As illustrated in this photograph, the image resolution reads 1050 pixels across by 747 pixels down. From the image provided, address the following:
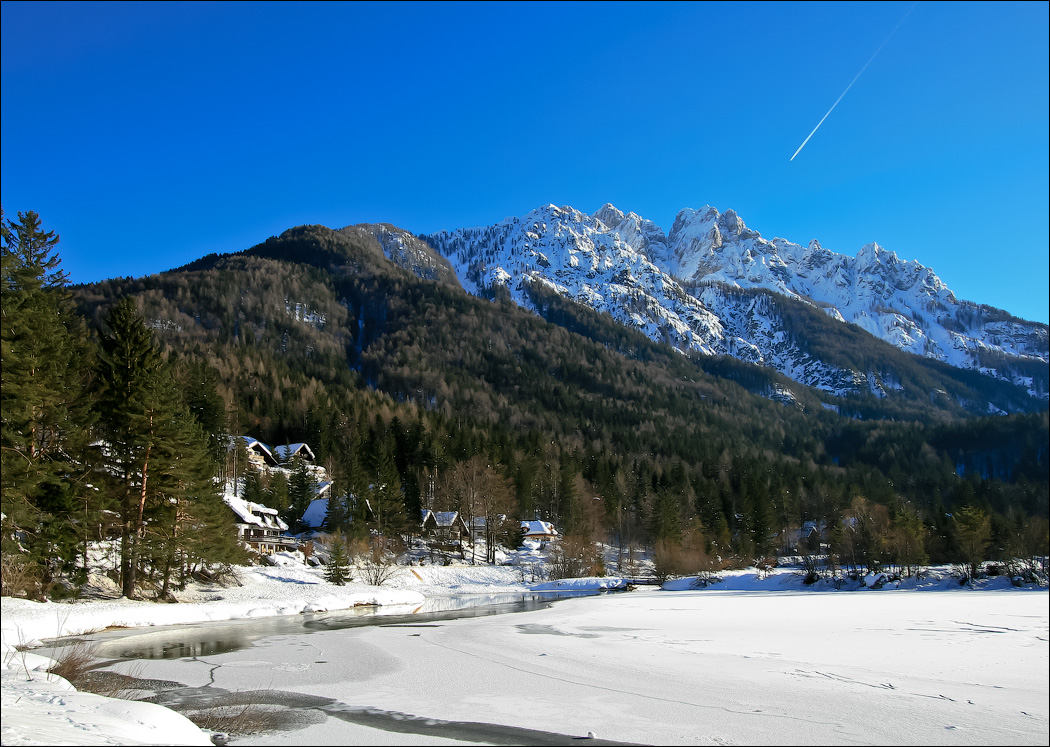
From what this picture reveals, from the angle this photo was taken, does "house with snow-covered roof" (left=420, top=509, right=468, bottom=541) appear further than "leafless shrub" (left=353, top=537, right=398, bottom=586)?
Yes

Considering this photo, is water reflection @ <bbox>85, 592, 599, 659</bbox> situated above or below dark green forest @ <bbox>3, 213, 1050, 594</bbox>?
below

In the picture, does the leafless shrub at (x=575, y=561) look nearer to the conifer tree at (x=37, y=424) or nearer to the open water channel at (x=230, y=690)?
the open water channel at (x=230, y=690)

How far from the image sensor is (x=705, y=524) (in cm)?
9338

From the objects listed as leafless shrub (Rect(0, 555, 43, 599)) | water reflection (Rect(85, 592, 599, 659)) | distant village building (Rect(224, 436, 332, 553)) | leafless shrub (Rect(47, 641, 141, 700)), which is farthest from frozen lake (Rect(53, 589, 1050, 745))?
distant village building (Rect(224, 436, 332, 553))

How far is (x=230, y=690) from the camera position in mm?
12719

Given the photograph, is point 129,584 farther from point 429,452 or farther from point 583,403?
point 583,403

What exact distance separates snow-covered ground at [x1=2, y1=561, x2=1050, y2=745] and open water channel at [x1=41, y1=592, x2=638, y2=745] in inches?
3.6

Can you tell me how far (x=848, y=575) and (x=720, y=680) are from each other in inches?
2224

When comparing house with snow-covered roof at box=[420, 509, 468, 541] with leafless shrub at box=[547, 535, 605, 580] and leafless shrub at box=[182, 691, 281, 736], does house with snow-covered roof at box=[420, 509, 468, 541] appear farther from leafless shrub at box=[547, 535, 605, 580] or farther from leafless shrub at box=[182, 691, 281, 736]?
leafless shrub at box=[182, 691, 281, 736]

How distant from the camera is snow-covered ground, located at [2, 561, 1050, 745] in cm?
909

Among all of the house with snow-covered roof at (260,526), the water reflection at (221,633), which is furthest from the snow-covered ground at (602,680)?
the house with snow-covered roof at (260,526)

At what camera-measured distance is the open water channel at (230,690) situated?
9586 mm

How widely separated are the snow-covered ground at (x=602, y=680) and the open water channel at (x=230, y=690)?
93 millimetres

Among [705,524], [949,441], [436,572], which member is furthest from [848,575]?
[949,441]
